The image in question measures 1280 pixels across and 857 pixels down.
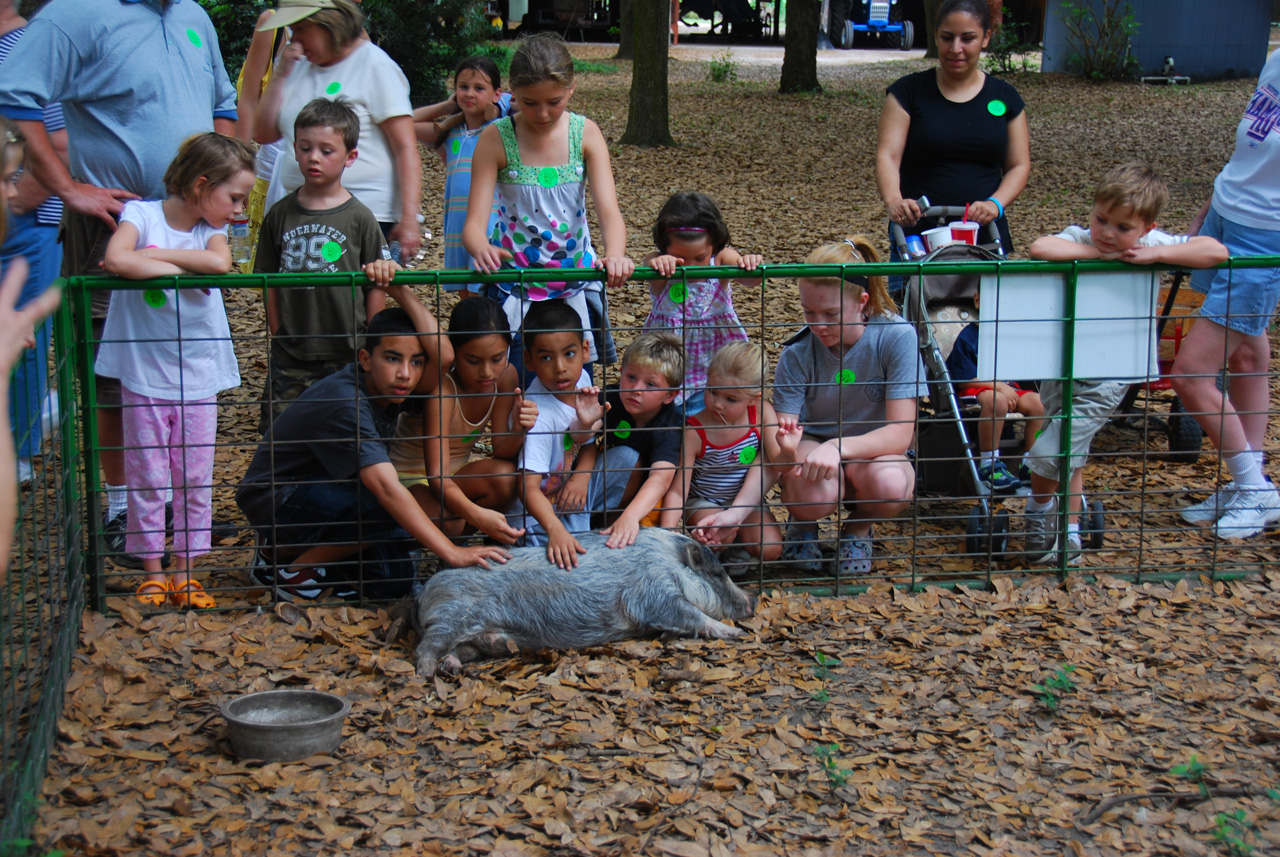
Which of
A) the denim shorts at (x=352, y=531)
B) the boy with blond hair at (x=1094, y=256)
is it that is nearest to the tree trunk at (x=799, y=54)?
the boy with blond hair at (x=1094, y=256)

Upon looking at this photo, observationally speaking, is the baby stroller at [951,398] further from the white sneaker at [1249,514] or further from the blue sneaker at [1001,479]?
the white sneaker at [1249,514]

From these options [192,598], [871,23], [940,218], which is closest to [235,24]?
[940,218]

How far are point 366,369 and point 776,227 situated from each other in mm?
6799

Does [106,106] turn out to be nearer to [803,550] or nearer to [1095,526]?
[803,550]

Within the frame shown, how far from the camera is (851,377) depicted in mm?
4426

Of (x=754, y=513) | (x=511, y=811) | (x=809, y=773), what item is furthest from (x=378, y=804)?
(x=754, y=513)

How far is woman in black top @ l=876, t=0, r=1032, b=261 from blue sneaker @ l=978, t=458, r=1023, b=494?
105 centimetres

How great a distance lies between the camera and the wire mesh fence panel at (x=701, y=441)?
3984 millimetres

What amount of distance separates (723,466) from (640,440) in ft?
1.05

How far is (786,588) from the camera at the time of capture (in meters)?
4.30

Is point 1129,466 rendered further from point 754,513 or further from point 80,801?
point 80,801

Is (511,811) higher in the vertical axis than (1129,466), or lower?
lower

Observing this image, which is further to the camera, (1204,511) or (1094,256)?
(1204,511)

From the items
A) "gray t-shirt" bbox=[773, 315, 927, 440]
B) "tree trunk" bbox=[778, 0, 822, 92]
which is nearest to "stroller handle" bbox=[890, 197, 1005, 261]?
"gray t-shirt" bbox=[773, 315, 927, 440]
